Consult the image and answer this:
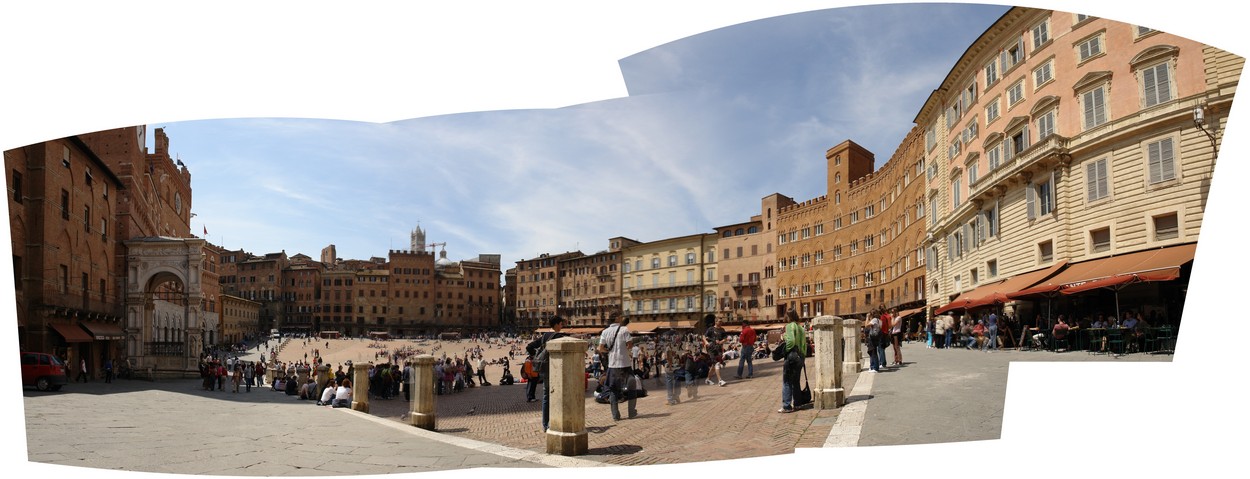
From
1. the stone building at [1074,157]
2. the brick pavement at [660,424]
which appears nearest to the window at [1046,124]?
the stone building at [1074,157]

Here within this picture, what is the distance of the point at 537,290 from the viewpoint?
746cm

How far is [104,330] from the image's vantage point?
781 centimetres

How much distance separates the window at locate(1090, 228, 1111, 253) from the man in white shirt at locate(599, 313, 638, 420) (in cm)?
524

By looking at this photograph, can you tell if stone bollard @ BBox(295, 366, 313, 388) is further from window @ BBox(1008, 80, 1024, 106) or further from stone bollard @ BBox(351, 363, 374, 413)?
window @ BBox(1008, 80, 1024, 106)

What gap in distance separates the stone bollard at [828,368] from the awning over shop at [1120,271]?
2.32 meters

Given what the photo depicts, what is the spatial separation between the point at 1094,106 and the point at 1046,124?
1.58 ft

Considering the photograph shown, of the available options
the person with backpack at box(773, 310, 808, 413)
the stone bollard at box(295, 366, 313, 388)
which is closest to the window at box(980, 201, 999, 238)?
the person with backpack at box(773, 310, 808, 413)

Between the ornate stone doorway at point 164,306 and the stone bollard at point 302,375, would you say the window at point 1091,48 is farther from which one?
the ornate stone doorway at point 164,306

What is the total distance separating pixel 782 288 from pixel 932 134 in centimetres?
266

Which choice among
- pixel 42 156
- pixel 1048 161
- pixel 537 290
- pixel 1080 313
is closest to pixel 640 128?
pixel 537 290

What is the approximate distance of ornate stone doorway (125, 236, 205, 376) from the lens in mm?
8047

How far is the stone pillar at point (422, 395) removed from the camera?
6.95m

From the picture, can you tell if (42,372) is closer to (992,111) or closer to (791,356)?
(791,356)

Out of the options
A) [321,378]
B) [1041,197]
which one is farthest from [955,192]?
[321,378]
